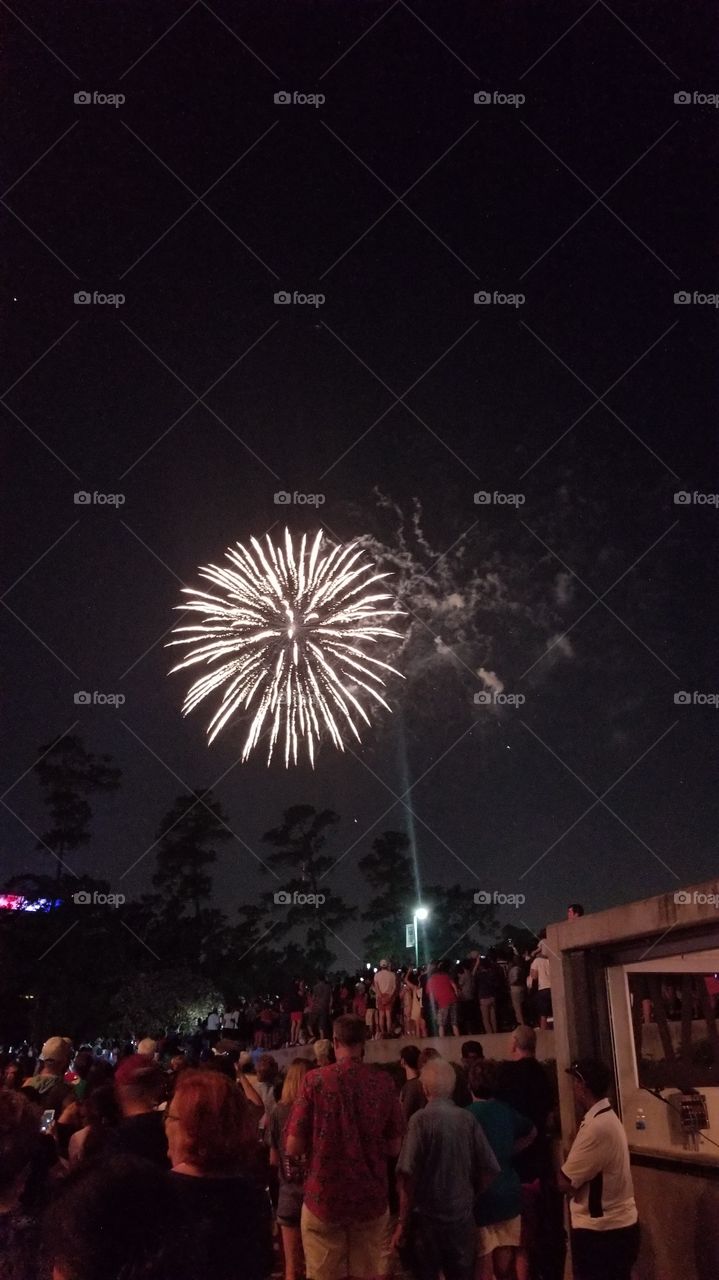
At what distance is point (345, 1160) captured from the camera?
17.0 feet

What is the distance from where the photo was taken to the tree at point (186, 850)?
44.6m

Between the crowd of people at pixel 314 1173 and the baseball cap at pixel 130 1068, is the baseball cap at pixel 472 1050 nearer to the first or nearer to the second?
the crowd of people at pixel 314 1173

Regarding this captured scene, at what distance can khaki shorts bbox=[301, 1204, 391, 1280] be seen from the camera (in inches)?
202

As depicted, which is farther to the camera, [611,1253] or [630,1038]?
[630,1038]

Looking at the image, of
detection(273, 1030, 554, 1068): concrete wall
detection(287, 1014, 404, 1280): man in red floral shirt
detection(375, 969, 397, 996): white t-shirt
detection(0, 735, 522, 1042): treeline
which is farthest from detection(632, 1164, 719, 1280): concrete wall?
detection(0, 735, 522, 1042): treeline

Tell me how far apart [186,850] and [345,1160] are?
136 feet

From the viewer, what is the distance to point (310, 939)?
41.2 meters

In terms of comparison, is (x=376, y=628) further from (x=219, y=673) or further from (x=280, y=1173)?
(x=280, y=1173)

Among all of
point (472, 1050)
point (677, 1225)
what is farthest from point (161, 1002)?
point (677, 1225)

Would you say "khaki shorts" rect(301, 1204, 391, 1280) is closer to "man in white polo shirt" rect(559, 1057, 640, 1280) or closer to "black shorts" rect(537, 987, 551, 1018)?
"man in white polo shirt" rect(559, 1057, 640, 1280)

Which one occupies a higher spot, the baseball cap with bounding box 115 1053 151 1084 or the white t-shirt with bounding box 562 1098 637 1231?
the baseball cap with bounding box 115 1053 151 1084

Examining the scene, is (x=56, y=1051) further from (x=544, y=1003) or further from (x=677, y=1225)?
(x=544, y=1003)

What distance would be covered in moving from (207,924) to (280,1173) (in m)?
40.1

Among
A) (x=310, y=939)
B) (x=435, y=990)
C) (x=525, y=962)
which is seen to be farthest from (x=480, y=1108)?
(x=310, y=939)
